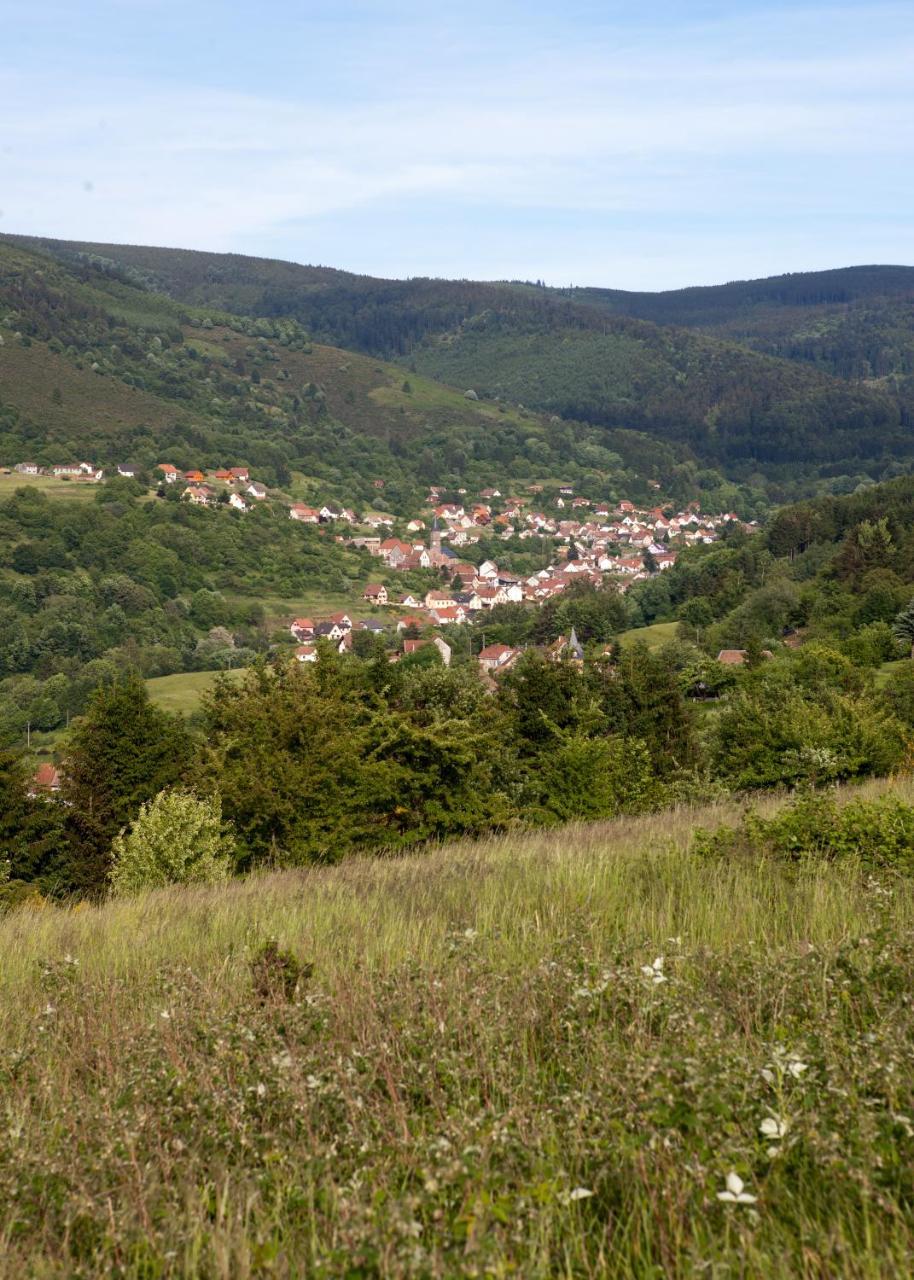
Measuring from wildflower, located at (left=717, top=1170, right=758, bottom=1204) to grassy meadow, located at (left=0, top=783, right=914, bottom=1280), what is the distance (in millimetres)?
21

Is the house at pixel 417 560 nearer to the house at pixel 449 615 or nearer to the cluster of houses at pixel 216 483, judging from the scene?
the house at pixel 449 615

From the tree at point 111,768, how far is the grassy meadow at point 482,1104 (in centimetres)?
1722

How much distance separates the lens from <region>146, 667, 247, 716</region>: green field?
5866 centimetres

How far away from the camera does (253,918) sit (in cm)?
480

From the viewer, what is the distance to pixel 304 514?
12756 cm

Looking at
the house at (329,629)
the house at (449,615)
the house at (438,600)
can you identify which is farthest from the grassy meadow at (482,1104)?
the house at (438,600)

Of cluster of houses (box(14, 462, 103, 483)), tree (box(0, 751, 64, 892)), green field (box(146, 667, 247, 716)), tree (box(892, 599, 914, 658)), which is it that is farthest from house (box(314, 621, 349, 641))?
tree (box(0, 751, 64, 892))

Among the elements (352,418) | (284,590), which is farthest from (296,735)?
(352,418)

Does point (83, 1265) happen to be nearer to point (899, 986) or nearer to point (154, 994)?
point (154, 994)

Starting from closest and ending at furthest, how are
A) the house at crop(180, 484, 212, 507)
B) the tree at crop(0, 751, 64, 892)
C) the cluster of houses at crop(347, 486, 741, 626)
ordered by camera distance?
the tree at crop(0, 751, 64, 892), the cluster of houses at crop(347, 486, 741, 626), the house at crop(180, 484, 212, 507)

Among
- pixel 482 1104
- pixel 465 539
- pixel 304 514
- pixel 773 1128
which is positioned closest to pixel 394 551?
pixel 304 514

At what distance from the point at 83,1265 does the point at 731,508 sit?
184 m

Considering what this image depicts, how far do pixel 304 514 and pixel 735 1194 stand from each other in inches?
5067

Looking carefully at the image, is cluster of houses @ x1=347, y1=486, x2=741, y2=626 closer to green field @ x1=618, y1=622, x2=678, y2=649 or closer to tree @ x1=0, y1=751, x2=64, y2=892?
green field @ x1=618, y1=622, x2=678, y2=649
